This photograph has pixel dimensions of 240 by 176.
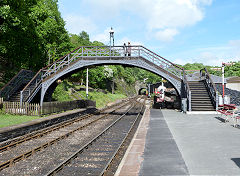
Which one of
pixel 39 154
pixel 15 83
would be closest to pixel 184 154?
pixel 39 154

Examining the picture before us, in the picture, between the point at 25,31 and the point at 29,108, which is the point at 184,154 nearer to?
the point at 29,108

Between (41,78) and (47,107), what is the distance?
3965mm

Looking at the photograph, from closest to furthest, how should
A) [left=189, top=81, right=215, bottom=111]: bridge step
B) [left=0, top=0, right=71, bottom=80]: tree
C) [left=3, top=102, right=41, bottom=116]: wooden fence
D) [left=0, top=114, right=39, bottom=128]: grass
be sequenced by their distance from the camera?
[left=0, top=114, right=39, bottom=128]: grass
[left=3, top=102, right=41, bottom=116]: wooden fence
[left=189, top=81, right=215, bottom=111]: bridge step
[left=0, top=0, right=71, bottom=80]: tree

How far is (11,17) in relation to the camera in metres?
18.4

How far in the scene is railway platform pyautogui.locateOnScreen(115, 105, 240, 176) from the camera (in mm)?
6004

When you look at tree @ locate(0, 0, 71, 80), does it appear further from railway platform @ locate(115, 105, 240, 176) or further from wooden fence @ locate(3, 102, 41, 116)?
railway platform @ locate(115, 105, 240, 176)

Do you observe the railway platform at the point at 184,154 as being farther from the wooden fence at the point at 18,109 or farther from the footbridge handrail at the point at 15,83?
the footbridge handrail at the point at 15,83

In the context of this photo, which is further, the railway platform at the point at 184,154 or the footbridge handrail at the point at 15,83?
the footbridge handrail at the point at 15,83

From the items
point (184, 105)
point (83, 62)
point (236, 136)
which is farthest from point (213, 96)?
point (83, 62)

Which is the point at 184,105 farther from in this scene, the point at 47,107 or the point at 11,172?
the point at 11,172

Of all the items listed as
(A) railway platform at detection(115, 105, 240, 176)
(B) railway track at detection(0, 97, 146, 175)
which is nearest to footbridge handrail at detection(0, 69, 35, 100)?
(B) railway track at detection(0, 97, 146, 175)

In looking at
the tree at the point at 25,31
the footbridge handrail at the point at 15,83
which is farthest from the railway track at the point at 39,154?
the tree at the point at 25,31

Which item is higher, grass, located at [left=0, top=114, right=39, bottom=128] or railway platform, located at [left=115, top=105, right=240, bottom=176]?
grass, located at [left=0, top=114, right=39, bottom=128]

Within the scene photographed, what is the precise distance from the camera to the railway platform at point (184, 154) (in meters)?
6.00
